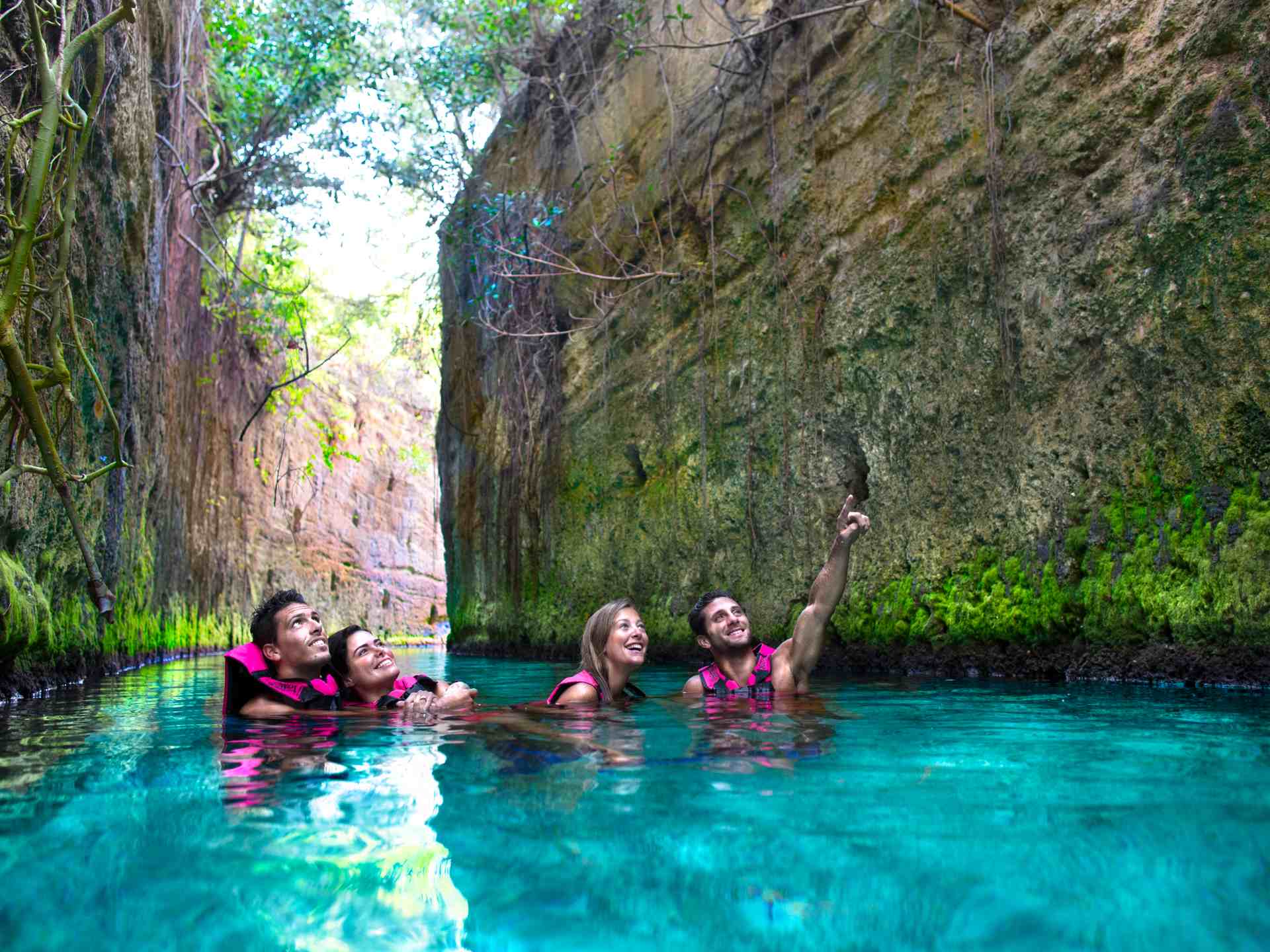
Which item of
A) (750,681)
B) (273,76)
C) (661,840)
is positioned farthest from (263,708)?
(273,76)

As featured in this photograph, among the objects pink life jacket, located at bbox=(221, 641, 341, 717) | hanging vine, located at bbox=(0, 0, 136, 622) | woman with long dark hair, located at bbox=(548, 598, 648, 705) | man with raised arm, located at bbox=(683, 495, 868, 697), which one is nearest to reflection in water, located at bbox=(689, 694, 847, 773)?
man with raised arm, located at bbox=(683, 495, 868, 697)

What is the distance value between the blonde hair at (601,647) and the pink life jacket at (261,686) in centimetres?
129

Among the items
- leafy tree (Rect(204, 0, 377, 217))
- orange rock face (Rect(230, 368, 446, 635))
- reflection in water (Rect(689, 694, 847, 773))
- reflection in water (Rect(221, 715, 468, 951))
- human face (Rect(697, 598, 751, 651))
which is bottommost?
reflection in water (Rect(689, 694, 847, 773))

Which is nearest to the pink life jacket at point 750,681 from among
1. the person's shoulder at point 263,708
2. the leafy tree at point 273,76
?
the person's shoulder at point 263,708

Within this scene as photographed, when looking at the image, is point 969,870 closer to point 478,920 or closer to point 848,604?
point 478,920

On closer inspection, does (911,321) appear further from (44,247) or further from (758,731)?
(44,247)

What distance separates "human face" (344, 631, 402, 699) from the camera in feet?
17.5

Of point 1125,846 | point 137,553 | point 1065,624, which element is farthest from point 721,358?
point 1125,846

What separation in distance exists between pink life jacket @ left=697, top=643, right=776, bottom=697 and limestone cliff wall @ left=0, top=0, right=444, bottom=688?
139 inches

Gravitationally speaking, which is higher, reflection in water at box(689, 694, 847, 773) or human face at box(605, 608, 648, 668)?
human face at box(605, 608, 648, 668)

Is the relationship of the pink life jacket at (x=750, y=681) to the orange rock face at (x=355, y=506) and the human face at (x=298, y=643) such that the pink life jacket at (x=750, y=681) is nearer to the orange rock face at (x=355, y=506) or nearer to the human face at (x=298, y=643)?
the human face at (x=298, y=643)

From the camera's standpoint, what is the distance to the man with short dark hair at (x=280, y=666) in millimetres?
4949

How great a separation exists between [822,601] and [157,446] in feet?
25.9

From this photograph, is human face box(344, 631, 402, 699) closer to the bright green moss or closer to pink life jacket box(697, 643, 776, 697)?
pink life jacket box(697, 643, 776, 697)
